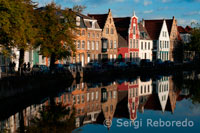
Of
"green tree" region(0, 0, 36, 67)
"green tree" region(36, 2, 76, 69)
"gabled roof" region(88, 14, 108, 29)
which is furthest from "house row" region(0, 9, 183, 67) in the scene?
"green tree" region(0, 0, 36, 67)

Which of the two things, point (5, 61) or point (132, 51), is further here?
point (132, 51)

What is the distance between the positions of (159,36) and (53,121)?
265 ft

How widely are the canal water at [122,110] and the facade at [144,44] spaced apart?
5019 centimetres

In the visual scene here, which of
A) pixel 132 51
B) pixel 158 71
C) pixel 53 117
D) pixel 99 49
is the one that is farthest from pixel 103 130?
pixel 132 51

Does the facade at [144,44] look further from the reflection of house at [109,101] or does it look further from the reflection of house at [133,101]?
the reflection of house at [109,101]

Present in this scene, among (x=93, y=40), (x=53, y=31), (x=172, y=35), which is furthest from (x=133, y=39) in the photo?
(x=53, y=31)

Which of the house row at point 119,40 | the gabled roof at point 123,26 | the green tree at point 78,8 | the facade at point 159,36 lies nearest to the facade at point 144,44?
the house row at point 119,40

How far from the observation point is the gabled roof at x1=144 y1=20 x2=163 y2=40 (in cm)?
10362

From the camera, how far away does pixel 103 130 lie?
2359 centimetres

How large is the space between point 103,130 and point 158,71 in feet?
198

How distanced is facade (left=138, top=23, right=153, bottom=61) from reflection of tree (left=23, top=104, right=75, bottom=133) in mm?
66859

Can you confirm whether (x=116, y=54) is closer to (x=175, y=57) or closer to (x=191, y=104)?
(x=175, y=57)

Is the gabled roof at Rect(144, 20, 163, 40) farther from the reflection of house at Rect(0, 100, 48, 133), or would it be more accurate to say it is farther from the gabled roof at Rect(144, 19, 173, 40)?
the reflection of house at Rect(0, 100, 48, 133)

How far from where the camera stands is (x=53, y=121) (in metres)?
25.3
